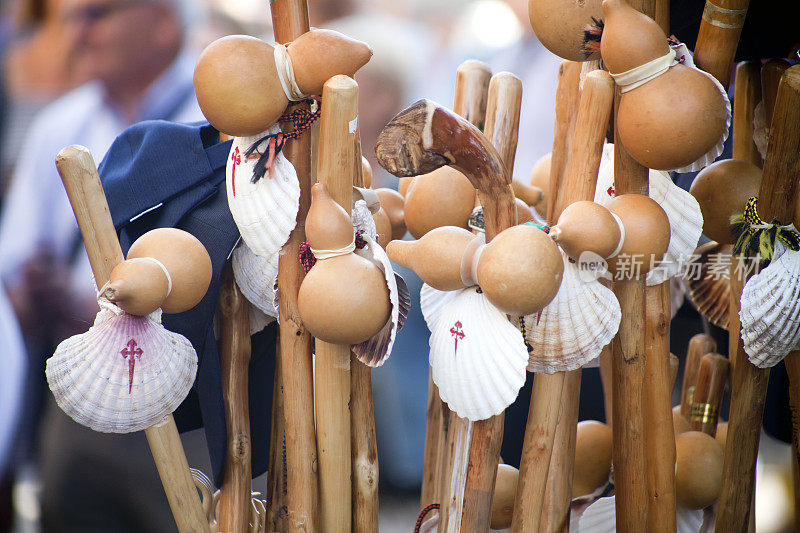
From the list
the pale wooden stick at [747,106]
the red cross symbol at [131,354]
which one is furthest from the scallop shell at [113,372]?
the pale wooden stick at [747,106]

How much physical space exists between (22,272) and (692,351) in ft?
2.96

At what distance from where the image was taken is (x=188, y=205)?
0.52 metres

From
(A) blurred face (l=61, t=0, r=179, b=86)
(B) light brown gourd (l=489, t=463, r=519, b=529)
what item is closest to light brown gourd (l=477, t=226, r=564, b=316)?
(B) light brown gourd (l=489, t=463, r=519, b=529)

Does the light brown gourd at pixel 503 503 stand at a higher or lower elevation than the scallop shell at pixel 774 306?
lower

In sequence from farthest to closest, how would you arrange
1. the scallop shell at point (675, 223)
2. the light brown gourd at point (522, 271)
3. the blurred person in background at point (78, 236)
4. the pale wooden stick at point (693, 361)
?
the blurred person in background at point (78, 236) < the pale wooden stick at point (693, 361) < the scallop shell at point (675, 223) < the light brown gourd at point (522, 271)

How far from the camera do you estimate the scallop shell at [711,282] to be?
26.4 inches

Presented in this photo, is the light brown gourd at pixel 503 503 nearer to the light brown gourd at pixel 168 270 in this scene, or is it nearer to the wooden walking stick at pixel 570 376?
the wooden walking stick at pixel 570 376

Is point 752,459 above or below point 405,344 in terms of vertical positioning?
above

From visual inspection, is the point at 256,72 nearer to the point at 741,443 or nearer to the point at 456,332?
the point at 456,332

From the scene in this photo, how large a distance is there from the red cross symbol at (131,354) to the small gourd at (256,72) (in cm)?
15

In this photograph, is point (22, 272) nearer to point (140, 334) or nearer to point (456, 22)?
point (140, 334)

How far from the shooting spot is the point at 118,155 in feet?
1.84

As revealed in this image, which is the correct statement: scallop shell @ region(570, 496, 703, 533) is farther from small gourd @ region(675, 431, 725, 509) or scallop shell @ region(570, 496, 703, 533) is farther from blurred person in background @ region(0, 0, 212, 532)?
blurred person in background @ region(0, 0, 212, 532)

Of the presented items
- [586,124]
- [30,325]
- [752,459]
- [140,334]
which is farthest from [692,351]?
[30,325]
